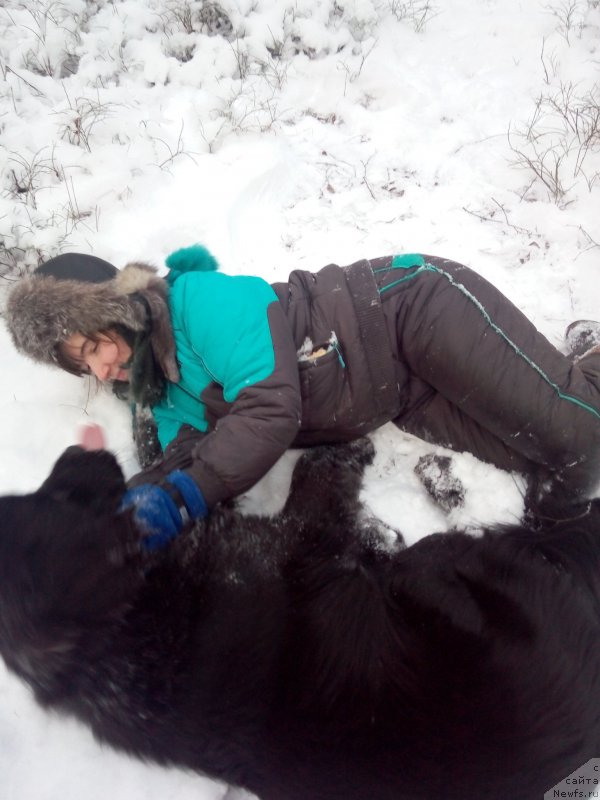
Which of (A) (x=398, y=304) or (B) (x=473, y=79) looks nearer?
(A) (x=398, y=304)

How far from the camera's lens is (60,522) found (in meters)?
1.60

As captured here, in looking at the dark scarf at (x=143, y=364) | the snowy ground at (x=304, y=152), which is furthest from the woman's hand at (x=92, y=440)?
the snowy ground at (x=304, y=152)

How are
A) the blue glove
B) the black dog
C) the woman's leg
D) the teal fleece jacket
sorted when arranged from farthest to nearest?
the woman's leg → the teal fleece jacket → the blue glove → the black dog

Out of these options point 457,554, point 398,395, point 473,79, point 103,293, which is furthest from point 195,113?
point 457,554

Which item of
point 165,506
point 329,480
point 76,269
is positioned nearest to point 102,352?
point 76,269

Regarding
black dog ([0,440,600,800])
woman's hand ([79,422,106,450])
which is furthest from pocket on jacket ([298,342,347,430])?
woman's hand ([79,422,106,450])

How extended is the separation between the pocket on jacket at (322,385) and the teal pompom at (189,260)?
55 centimetres

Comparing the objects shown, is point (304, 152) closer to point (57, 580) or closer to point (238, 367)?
point (238, 367)

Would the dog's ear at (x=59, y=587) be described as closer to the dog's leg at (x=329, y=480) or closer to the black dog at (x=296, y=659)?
the black dog at (x=296, y=659)

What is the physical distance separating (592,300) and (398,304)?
3.94ft

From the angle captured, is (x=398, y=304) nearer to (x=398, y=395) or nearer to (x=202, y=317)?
(x=398, y=395)

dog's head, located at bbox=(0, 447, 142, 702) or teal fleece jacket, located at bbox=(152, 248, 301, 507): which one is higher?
teal fleece jacket, located at bbox=(152, 248, 301, 507)

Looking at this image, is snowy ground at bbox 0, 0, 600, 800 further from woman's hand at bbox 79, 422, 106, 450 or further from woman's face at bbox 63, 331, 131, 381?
woman's face at bbox 63, 331, 131, 381

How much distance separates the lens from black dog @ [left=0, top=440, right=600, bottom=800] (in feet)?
4.81
